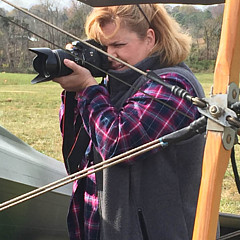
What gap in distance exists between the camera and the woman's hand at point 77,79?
3.84 feet

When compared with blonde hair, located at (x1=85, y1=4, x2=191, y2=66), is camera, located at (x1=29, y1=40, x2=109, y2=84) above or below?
below

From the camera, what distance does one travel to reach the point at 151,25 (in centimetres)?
127

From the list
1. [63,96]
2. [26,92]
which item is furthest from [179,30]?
[26,92]

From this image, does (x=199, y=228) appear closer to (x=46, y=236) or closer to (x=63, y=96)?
(x=63, y=96)

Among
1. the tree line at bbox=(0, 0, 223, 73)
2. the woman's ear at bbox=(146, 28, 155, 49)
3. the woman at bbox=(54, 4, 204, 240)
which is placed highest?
the tree line at bbox=(0, 0, 223, 73)

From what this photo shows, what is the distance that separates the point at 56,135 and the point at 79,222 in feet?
12.7

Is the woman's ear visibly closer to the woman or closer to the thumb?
the woman

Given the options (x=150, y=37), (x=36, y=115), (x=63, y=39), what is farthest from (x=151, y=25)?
(x=63, y=39)

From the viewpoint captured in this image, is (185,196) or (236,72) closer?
(236,72)

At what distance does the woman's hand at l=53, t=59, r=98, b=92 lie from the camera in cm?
117

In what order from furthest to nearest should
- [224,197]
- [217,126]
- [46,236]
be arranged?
[224,197] < [46,236] < [217,126]

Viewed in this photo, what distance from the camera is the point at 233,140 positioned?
32.9 inches

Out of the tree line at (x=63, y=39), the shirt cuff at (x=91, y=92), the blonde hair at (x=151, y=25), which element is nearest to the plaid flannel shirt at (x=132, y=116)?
the shirt cuff at (x=91, y=92)

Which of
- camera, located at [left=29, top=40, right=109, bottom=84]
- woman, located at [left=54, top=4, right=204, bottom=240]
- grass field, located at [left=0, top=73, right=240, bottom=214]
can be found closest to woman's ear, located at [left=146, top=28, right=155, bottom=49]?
woman, located at [left=54, top=4, right=204, bottom=240]
